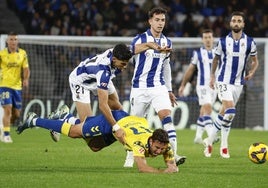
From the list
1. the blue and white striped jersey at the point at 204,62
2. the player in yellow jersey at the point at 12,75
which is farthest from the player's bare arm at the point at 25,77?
the blue and white striped jersey at the point at 204,62

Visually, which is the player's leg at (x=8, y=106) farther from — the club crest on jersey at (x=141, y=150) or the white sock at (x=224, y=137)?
the club crest on jersey at (x=141, y=150)

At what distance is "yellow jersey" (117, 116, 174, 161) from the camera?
33.9 feet

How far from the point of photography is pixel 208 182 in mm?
9898

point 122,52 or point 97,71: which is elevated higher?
point 122,52

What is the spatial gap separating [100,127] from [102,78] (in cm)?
64

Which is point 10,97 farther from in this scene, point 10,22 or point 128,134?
point 10,22

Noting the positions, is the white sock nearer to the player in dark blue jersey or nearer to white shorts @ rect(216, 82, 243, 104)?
white shorts @ rect(216, 82, 243, 104)

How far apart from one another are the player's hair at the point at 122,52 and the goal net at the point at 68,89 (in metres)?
10.9

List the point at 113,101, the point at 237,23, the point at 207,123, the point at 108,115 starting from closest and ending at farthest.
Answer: the point at 108,115 → the point at 113,101 → the point at 237,23 → the point at 207,123

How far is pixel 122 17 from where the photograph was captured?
24.8 metres

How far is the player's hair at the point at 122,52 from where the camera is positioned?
432 inches

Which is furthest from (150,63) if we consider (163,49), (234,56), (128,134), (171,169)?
(234,56)

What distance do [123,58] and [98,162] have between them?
85.8 inches

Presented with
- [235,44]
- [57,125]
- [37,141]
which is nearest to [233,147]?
[235,44]
